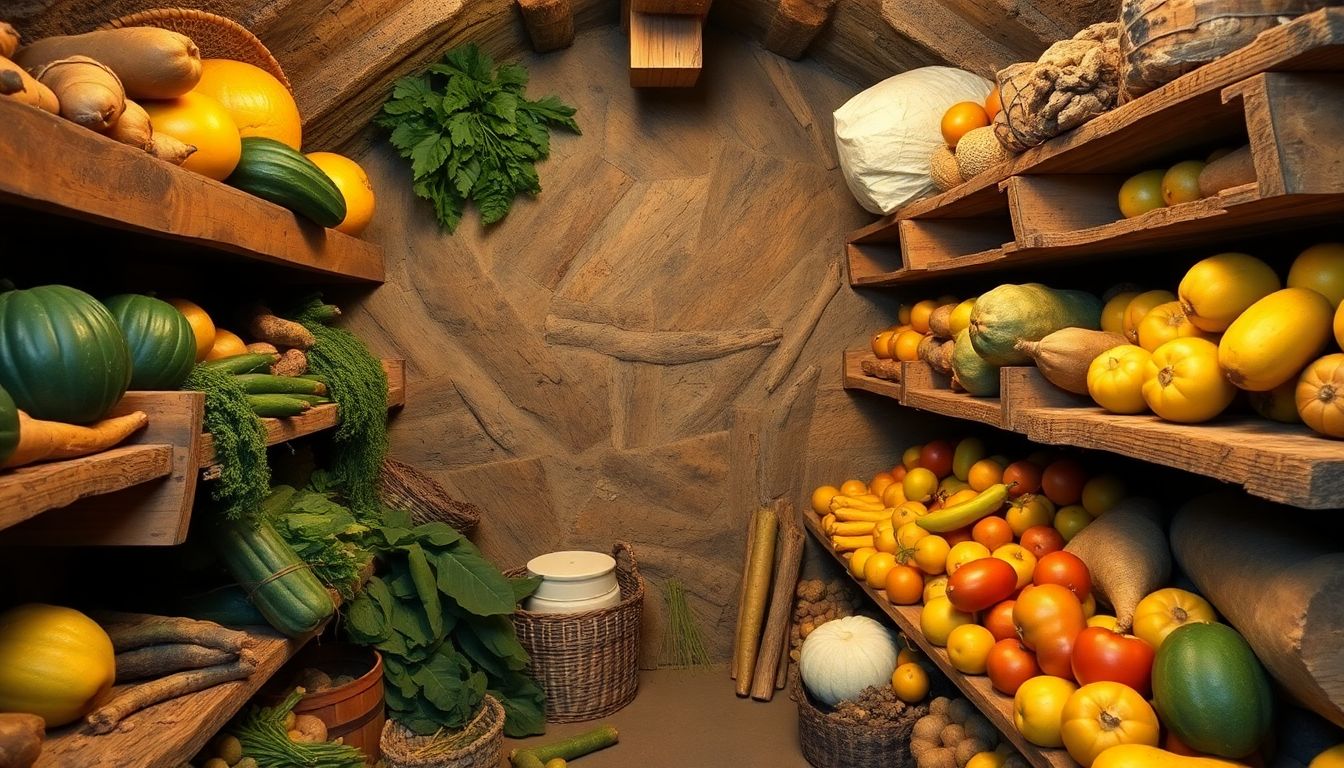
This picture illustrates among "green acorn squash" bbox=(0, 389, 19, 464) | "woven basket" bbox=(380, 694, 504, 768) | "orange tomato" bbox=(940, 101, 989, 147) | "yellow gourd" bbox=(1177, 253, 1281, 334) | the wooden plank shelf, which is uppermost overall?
"orange tomato" bbox=(940, 101, 989, 147)

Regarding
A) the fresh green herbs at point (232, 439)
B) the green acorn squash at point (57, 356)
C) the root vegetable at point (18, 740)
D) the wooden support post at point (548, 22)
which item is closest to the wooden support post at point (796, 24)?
the wooden support post at point (548, 22)

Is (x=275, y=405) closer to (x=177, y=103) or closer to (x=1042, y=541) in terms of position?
(x=177, y=103)

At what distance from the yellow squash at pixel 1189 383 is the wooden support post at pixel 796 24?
6.55ft

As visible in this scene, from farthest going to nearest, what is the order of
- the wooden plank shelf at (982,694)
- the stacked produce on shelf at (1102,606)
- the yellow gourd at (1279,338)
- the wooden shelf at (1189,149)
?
1. the wooden plank shelf at (982,694)
2. the stacked produce on shelf at (1102,606)
3. the yellow gourd at (1279,338)
4. the wooden shelf at (1189,149)

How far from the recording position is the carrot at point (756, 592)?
3.62 metres

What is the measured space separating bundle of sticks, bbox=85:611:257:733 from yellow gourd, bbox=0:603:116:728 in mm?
139

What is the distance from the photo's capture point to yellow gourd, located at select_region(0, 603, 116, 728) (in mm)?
1549

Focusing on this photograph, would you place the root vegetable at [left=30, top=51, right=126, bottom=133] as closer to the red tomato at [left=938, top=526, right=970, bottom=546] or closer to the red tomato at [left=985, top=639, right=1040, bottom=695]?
the red tomato at [left=985, top=639, right=1040, bottom=695]

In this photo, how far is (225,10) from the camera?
2.49 m

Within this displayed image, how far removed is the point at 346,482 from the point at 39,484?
1.80 m

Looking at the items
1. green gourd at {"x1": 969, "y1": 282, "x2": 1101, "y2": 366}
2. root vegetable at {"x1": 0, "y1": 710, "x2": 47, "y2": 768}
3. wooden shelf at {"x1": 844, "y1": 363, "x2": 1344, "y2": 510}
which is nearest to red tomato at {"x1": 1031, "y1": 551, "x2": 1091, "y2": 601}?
wooden shelf at {"x1": 844, "y1": 363, "x2": 1344, "y2": 510}

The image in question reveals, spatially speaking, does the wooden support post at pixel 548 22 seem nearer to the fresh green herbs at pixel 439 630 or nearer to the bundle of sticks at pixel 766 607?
the fresh green herbs at pixel 439 630

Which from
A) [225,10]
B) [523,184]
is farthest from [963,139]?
[225,10]

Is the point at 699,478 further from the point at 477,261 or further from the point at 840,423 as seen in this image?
the point at 477,261
